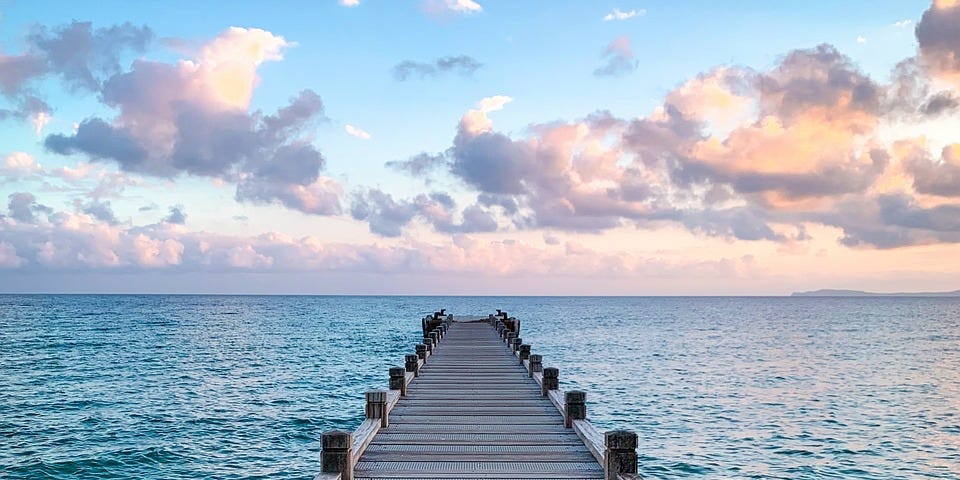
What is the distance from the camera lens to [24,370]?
43.2 meters

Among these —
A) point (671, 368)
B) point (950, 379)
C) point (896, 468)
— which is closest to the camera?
point (896, 468)

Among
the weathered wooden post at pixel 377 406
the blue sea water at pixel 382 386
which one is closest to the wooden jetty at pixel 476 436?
the weathered wooden post at pixel 377 406

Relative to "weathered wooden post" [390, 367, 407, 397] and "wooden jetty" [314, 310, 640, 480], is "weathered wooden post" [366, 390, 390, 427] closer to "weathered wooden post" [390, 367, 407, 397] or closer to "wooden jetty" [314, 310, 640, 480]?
"wooden jetty" [314, 310, 640, 480]

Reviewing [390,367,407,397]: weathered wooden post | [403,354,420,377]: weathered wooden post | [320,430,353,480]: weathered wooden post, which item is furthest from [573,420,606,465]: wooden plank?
[403,354,420,377]: weathered wooden post

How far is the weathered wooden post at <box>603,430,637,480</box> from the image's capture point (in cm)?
998

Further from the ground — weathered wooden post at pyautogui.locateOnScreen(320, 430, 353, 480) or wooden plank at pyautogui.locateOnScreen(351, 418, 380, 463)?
weathered wooden post at pyautogui.locateOnScreen(320, 430, 353, 480)

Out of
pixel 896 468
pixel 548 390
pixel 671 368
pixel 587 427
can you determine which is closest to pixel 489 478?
pixel 587 427

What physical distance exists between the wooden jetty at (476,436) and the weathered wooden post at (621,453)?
13 mm

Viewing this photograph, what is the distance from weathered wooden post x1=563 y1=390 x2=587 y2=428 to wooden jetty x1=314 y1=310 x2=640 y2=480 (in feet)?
0.06

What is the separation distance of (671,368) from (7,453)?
Answer: 35071 millimetres

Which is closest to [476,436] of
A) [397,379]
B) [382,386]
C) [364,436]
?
[364,436]

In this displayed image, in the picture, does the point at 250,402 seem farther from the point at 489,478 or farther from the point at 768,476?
the point at 489,478

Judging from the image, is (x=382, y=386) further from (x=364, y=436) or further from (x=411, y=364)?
(x=364, y=436)

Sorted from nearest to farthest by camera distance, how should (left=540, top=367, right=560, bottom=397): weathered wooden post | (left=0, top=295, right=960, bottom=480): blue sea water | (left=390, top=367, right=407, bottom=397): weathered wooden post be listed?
(left=390, top=367, right=407, bottom=397): weathered wooden post → (left=540, top=367, right=560, bottom=397): weathered wooden post → (left=0, top=295, right=960, bottom=480): blue sea water
